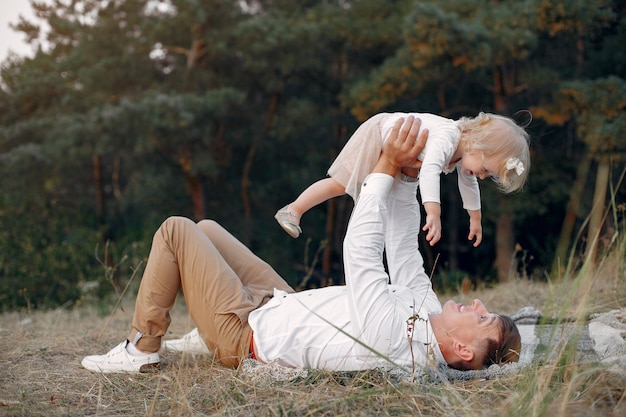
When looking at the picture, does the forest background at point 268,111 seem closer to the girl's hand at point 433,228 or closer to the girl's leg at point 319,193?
the girl's leg at point 319,193

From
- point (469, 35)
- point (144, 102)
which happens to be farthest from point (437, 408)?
point (144, 102)

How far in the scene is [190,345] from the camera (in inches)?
118

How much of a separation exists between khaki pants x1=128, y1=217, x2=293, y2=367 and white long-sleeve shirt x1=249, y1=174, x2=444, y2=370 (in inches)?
4.5

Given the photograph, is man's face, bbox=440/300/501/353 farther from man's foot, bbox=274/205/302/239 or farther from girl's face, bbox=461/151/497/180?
man's foot, bbox=274/205/302/239

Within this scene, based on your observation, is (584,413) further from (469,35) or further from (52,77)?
(52,77)

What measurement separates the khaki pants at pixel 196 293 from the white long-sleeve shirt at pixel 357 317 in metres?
0.11

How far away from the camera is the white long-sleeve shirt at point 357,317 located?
91.7 inches

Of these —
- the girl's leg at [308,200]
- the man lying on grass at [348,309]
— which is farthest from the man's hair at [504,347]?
the girl's leg at [308,200]

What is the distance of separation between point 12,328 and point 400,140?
9.50 ft

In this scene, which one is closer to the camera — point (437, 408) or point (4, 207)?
A: point (437, 408)

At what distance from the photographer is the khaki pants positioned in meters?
2.58

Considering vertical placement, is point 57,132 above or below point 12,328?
above

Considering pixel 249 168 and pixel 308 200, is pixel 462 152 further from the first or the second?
pixel 249 168

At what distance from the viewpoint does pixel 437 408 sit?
6.81ft
